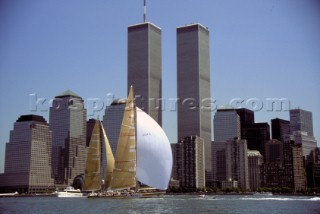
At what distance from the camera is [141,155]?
95.9m

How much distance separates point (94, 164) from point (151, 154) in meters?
27.4

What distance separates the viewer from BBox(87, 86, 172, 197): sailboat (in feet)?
314

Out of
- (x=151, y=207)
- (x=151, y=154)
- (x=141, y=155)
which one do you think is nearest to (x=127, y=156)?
(x=141, y=155)

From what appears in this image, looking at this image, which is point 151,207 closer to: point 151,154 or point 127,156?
point 151,154

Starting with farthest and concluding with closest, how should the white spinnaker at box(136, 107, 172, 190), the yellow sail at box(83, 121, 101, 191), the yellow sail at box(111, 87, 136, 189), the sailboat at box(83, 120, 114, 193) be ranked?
1. the yellow sail at box(83, 121, 101, 191)
2. the sailboat at box(83, 120, 114, 193)
3. the yellow sail at box(111, 87, 136, 189)
4. the white spinnaker at box(136, 107, 172, 190)

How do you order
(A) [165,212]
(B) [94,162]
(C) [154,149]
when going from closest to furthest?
(A) [165,212] → (C) [154,149] → (B) [94,162]

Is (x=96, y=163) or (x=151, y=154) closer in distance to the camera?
(x=151, y=154)

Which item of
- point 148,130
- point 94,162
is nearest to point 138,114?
point 148,130

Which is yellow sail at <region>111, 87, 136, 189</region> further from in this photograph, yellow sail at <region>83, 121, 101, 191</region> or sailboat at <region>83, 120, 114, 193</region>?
yellow sail at <region>83, 121, 101, 191</region>

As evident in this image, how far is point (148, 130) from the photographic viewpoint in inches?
3787

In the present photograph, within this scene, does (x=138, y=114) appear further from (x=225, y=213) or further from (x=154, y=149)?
(x=225, y=213)

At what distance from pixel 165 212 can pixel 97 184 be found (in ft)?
160

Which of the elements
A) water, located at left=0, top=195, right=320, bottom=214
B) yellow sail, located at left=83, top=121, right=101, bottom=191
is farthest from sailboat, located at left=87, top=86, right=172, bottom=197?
yellow sail, located at left=83, top=121, right=101, bottom=191

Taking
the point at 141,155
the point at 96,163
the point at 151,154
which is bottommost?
the point at 96,163
